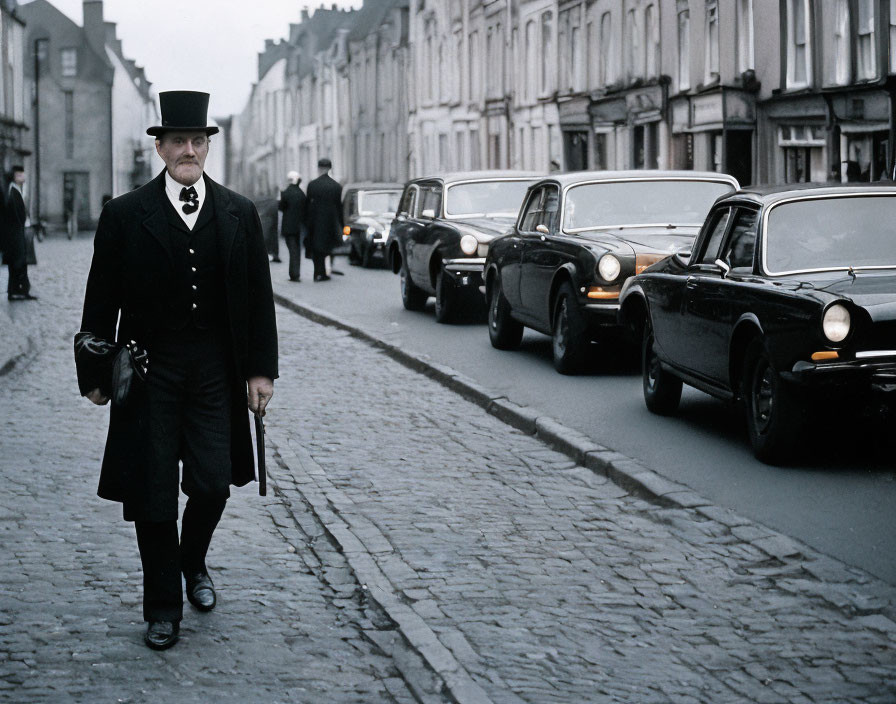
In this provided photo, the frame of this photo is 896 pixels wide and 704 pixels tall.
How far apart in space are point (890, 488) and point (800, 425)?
63 cm

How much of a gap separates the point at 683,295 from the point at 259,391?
4912 mm

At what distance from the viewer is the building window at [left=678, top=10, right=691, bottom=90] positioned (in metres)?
35.9

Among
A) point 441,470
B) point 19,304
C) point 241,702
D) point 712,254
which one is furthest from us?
point 19,304

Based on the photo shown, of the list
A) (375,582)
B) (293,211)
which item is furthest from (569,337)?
(293,211)

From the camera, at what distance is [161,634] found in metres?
5.43

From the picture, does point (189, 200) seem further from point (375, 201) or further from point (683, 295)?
point (375, 201)

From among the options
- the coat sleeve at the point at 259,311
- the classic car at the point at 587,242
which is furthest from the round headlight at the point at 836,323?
the classic car at the point at 587,242

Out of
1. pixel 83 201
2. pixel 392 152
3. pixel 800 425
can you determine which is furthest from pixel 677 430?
pixel 83 201

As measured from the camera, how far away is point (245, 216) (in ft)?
18.5

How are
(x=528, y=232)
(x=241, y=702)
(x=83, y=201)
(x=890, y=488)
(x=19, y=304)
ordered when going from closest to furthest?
(x=241, y=702) < (x=890, y=488) < (x=528, y=232) < (x=19, y=304) < (x=83, y=201)

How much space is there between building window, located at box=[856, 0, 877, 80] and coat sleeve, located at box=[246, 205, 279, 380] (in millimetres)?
23376

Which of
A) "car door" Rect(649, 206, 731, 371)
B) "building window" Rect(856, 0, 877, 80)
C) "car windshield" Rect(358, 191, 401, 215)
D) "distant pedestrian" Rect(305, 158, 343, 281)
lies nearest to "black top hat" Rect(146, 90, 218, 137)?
"car door" Rect(649, 206, 731, 371)

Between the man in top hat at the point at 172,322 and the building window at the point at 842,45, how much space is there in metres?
24.3

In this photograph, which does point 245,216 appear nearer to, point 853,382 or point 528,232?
point 853,382
